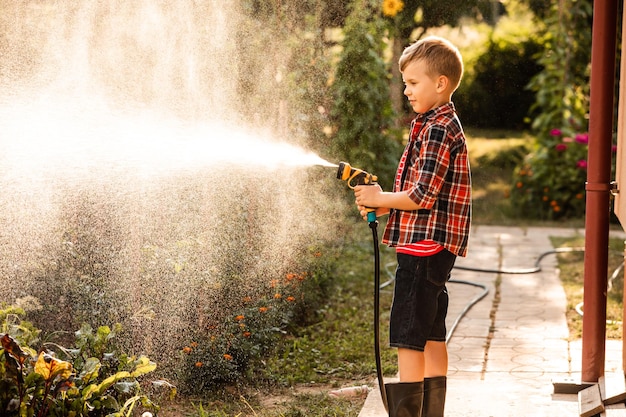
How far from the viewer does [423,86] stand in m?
2.83

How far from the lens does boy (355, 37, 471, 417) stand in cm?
280

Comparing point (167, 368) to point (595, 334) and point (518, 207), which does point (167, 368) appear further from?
point (518, 207)

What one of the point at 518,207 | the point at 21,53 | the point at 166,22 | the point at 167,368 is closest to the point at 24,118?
the point at 21,53

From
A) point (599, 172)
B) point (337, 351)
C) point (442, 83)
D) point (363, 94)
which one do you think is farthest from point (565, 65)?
point (442, 83)

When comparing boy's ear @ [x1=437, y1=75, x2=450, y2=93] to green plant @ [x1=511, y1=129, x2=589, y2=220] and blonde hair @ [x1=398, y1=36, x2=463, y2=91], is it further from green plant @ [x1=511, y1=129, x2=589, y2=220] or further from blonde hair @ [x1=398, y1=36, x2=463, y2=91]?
green plant @ [x1=511, y1=129, x2=589, y2=220]

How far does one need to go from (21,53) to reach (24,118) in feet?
1.15

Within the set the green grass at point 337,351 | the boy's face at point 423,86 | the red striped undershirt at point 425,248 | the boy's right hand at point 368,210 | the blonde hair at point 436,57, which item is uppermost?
the blonde hair at point 436,57

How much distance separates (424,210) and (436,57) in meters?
0.49

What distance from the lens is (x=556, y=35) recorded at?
30.3 ft

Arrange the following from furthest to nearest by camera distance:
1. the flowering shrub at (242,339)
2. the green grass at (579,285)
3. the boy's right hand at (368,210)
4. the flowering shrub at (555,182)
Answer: the flowering shrub at (555,182) → the green grass at (579,285) → the flowering shrub at (242,339) → the boy's right hand at (368,210)

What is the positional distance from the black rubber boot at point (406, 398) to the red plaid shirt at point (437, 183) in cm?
45

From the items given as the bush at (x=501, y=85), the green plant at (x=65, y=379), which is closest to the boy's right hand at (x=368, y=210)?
the green plant at (x=65, y=379)

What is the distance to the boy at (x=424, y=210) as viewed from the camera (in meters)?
2.80

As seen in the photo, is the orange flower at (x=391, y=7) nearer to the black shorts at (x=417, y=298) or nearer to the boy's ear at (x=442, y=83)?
the boy's ear at (x=442, y=83)
